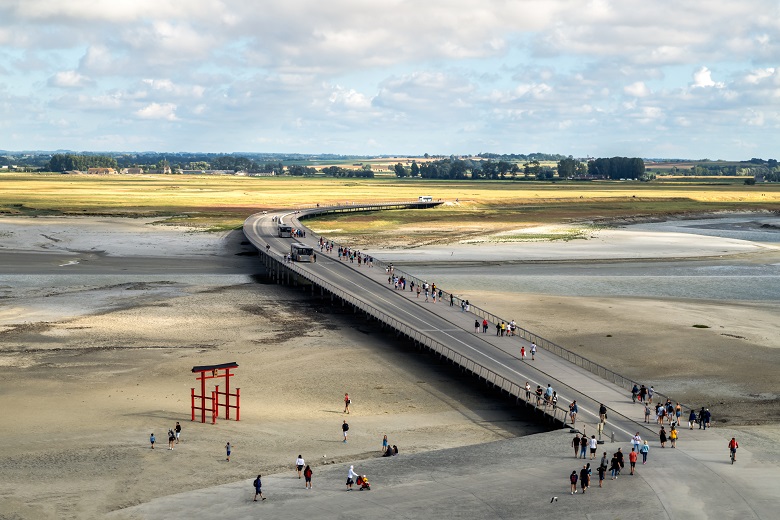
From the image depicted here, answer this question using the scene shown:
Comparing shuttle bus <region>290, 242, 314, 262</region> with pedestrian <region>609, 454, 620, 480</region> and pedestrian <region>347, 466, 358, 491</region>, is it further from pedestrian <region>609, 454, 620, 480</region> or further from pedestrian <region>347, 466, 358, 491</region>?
pedestrian <region>609, 454, 620, 480</region>

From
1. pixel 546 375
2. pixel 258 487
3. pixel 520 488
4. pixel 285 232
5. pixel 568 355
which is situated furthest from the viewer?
pixel 285 232

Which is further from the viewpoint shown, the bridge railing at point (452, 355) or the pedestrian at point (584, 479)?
the bridge railing at point (452, 355)

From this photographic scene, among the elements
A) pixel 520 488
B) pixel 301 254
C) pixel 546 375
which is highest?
pixel 301 254

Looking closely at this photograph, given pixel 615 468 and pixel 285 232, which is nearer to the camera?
pixel 615 468

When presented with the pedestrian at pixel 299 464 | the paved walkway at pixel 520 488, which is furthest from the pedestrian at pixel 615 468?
the pedestrian at pixel 299 464

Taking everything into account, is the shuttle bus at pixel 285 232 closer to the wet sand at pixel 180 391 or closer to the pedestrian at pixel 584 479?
the wet sand at pixel 180 391

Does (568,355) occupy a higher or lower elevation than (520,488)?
higher

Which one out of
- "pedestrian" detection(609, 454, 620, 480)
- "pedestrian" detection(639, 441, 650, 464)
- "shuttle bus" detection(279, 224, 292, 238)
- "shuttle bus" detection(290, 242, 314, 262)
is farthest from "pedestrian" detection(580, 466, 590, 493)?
"shuttle bus" detection(279, 224, 292, 238)

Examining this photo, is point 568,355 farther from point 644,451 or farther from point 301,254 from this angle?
point 301,254

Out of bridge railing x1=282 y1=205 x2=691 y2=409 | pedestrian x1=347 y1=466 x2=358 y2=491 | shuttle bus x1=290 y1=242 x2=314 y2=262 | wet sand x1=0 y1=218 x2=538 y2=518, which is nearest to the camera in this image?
pedestrian x1=347 y1=466 x2=358 y2=491

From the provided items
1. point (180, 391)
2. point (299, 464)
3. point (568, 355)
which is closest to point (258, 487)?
point (299, 464)

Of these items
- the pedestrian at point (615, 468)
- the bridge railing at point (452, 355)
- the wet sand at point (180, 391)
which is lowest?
the wet sand at point (180, 391)

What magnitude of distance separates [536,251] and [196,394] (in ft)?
214

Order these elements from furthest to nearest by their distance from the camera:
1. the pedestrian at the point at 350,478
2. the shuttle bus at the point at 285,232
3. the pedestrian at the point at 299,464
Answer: the shuttle bus at the point at 285,232
the pedestrian at the point at 299,464
the pedestrian at the point at 350,478
